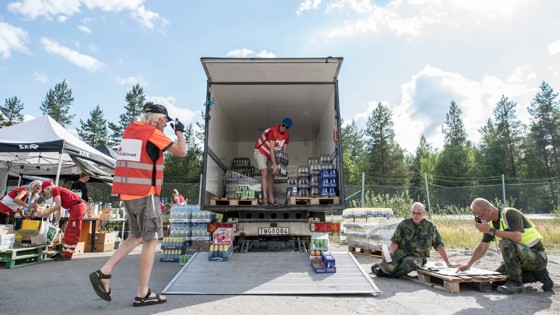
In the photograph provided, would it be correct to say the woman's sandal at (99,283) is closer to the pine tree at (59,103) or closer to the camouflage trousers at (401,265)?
the camouflage trousers at (401,265)

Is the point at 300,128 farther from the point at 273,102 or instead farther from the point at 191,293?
the point at 191,293

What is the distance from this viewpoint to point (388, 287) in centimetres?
470

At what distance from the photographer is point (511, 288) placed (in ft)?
14.3

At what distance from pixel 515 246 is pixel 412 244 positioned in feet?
4.51

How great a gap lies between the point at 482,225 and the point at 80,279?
589 centimetres

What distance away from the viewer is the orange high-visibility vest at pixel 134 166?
3424 mm

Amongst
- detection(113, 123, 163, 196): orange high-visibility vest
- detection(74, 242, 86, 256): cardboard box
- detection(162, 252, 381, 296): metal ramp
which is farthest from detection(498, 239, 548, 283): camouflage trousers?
detection(74, 242, 86, 256): cardboard box

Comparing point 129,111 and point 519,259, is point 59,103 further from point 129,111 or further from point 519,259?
point 519,259

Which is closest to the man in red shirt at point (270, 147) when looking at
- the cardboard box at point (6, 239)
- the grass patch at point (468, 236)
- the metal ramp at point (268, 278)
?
the metal ramp at point (268, 278)

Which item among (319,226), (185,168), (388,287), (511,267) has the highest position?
(185,168)

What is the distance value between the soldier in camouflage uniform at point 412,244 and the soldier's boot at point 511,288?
39.3 inches

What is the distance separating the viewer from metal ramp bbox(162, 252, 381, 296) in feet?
13.4

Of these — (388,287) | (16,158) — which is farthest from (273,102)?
(16,158)

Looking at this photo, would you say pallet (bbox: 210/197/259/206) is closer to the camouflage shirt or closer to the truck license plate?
the truck license plate
